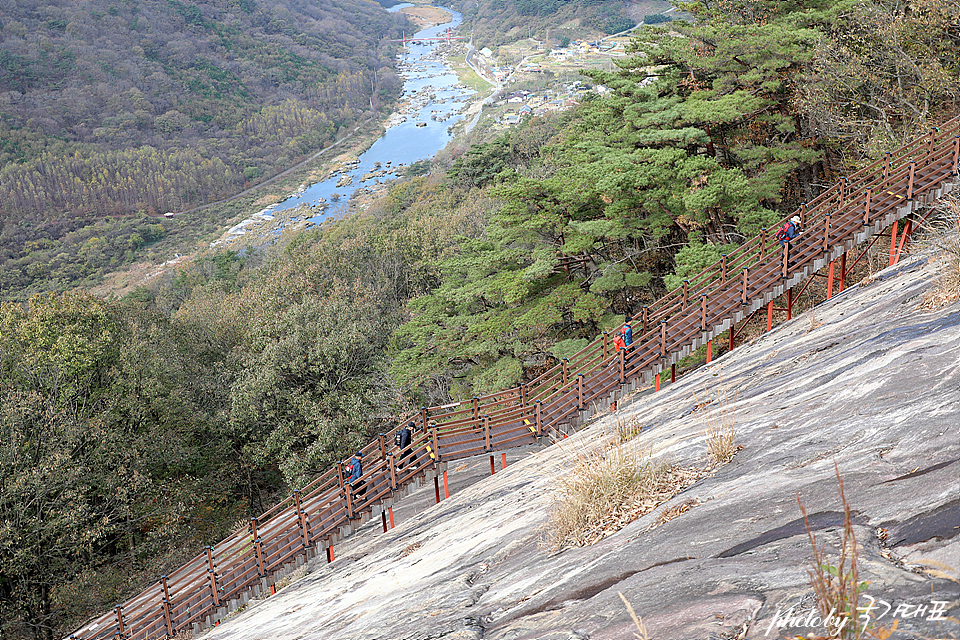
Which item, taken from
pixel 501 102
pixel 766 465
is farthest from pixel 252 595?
pixel 501 102

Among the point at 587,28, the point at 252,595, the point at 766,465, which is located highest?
the point at 587,28

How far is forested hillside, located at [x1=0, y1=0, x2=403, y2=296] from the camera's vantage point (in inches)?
4867

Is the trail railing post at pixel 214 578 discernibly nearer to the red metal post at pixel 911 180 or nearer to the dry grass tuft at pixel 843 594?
the dry grass tuft at pixel 843 594

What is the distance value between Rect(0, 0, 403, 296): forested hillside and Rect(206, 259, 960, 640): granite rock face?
110598mm

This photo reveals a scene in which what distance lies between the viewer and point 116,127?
15638 cm

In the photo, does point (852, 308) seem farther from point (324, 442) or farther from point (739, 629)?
point (324, 442)

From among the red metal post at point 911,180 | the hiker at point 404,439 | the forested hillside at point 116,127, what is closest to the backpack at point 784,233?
the red metal post at point 911,180

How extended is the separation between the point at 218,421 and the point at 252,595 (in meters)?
14.0

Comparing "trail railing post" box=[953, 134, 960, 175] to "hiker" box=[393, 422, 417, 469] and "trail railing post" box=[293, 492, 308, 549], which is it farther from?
"trail railing post" box=[293, 492, 308, 549]

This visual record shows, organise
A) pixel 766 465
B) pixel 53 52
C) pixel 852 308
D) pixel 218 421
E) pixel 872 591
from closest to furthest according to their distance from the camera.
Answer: pixel 872 591, pixel 766 465, pixel 852 308, pixel 218 421, pixel 53 52

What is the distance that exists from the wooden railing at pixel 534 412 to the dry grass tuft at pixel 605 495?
21.5 ft

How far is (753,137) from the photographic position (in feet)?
78.2

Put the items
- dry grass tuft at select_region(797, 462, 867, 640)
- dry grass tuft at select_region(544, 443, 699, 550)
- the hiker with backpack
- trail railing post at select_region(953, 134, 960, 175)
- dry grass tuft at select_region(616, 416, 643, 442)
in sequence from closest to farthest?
dry grass tuft at select_region(797, 462, 867, 640) → dry grass tuft at select_region(544, 443, 699, 550) → dry grass tuft at select_region(616, 416, 643, 442) → the hiker with backpack → trail railing post at select_region(953, 134, 960, 175)

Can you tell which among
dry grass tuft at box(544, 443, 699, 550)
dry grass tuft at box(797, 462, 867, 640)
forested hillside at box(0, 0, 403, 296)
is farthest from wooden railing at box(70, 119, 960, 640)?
forested hillside at box(0, 0, 403, 296)
